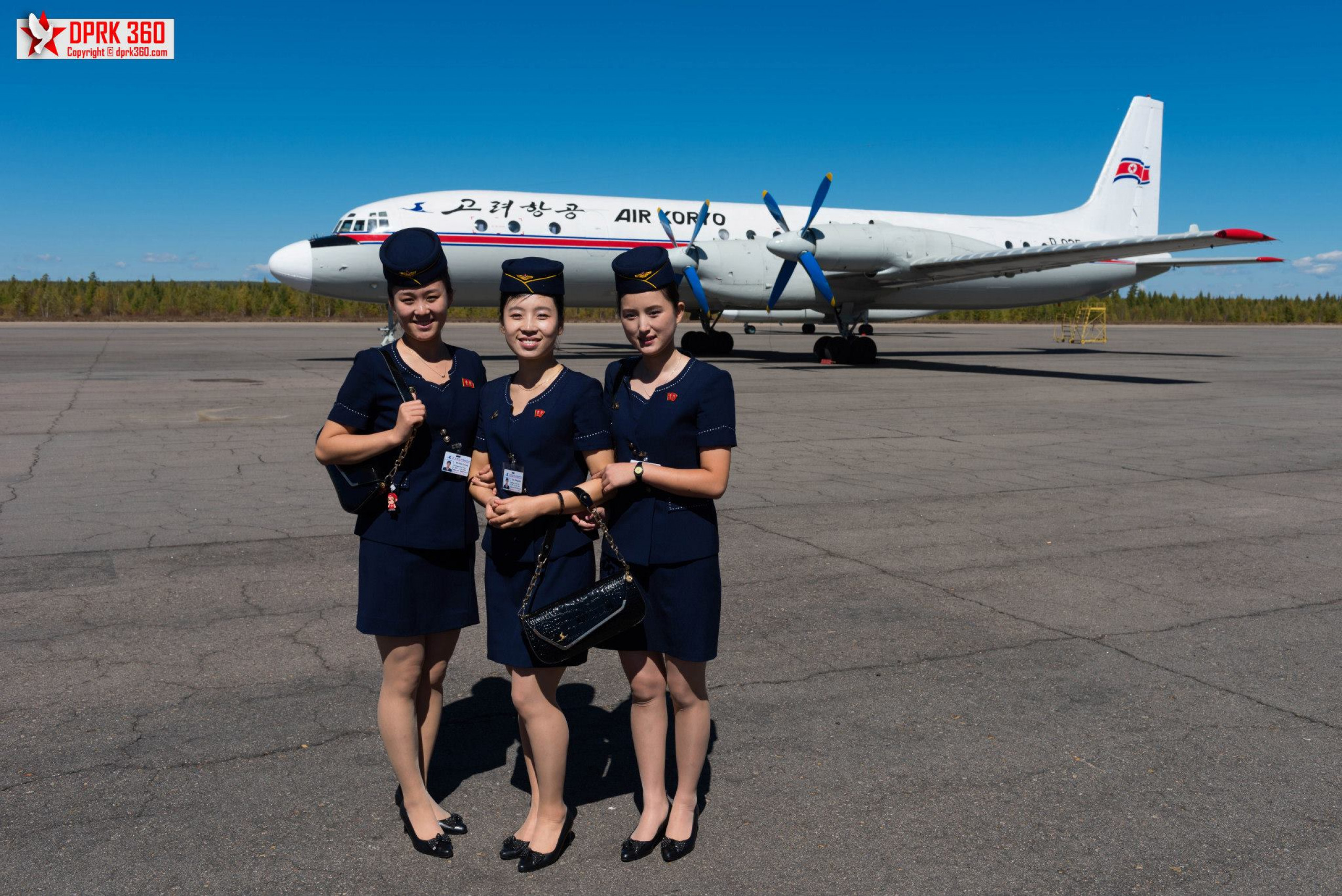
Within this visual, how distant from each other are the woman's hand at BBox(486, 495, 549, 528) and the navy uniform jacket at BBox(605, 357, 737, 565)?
278 millimetres

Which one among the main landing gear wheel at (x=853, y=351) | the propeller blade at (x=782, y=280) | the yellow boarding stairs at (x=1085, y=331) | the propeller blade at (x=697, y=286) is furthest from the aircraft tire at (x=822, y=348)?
the yellow boarding stairs at (x=1085, y=331)

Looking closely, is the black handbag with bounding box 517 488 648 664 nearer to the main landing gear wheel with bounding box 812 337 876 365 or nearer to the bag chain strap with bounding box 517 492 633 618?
the bag chain strap with bounding box 517 492 633 618

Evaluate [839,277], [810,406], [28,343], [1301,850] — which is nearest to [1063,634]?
[1301,850]

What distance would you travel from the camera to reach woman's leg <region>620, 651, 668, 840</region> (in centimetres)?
335

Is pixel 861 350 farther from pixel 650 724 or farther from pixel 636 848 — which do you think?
pixel 636 848

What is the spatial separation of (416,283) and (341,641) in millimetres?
2562

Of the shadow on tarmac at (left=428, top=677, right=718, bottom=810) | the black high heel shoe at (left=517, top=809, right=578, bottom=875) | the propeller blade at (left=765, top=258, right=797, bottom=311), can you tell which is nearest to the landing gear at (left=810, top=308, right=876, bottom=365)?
the propeller blade at (left=765, top=258, right=797, bottom=311)

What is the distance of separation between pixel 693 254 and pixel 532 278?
21.4 metres

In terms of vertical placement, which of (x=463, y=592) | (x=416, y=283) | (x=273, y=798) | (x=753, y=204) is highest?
(x=753, y=204)

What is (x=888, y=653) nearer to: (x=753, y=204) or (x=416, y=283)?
(x=416, y=283)

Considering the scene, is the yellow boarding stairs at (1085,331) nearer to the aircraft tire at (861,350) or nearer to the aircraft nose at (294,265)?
the aircraft tire at (861,350)

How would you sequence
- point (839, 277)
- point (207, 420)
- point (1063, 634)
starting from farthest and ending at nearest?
point (839, 277), point (207, 420), point (1063, 634)

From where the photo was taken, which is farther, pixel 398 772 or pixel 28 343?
pixel 28 343

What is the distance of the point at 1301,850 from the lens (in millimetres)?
3273
